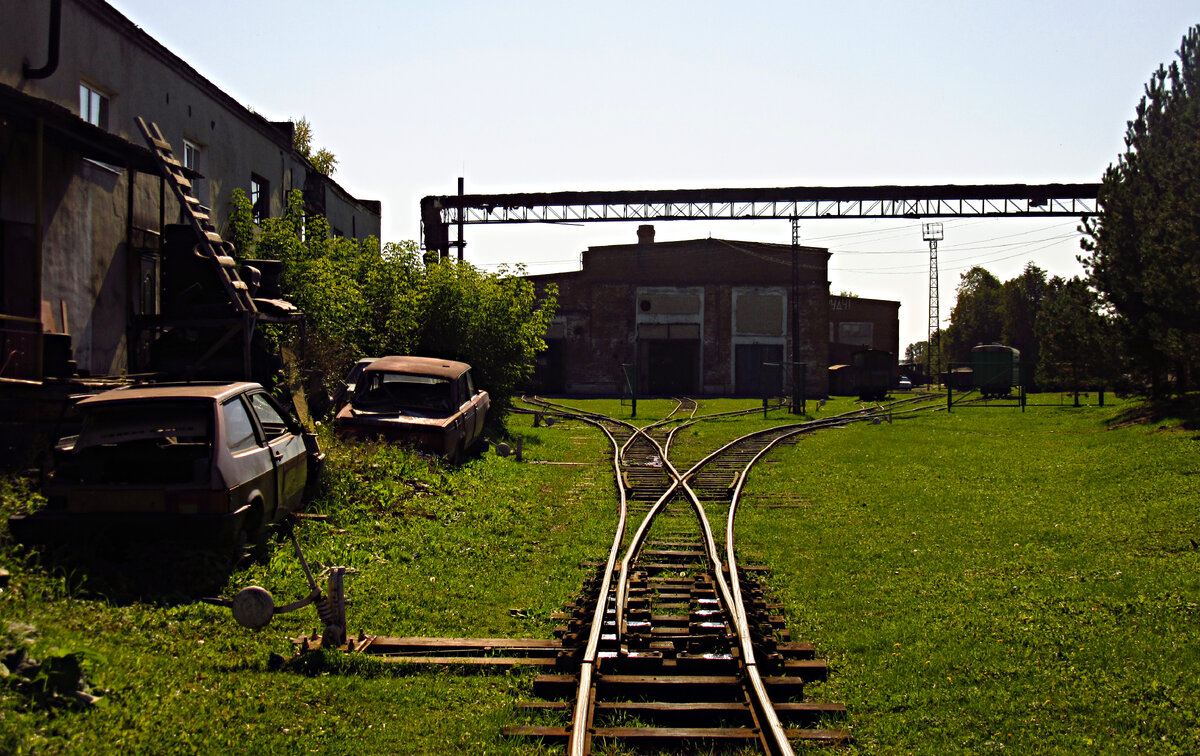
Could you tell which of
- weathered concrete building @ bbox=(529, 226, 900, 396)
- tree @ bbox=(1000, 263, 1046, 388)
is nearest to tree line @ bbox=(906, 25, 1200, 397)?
weathered concrete building @ bbox=(529, 226, 900, 396)

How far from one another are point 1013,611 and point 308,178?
845 inches

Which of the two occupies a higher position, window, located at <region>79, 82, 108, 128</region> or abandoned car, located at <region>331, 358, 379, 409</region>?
window, located at <region>79, 82, 108, 128</region>

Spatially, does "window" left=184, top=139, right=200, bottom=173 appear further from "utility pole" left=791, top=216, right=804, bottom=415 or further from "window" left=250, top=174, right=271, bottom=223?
"utility pole" left=791, top=216, right=804, bottom=415

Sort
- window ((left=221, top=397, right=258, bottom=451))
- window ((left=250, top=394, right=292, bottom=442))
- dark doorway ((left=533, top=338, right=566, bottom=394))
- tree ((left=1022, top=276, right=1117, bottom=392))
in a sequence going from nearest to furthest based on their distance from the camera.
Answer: window ((left=221, top=397, right=258, bottom=451)) → window ((left=250, top=394, right=292, bottom=442)) → tree ((left=1022, top=276, right=1117, bottom=392)) → dark doorway ((left=533, top=338, right=566, bottom=394))

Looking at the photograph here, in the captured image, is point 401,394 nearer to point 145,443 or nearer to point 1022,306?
point 145,443

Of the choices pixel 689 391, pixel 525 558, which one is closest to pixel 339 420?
pixel 525 558

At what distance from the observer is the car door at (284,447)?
848cm

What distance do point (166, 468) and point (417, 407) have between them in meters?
7.60

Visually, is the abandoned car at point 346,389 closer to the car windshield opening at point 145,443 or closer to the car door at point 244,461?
the car door at point 244,461

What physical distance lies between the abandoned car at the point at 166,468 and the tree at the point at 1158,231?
18.3 m

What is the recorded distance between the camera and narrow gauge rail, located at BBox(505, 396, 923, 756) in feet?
15.7

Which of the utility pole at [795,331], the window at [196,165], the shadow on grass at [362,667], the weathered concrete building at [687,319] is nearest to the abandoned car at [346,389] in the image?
the window at [196,165]

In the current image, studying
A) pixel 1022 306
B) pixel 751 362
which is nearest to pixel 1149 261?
pixel 751 362

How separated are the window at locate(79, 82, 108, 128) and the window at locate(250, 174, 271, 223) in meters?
6.35
